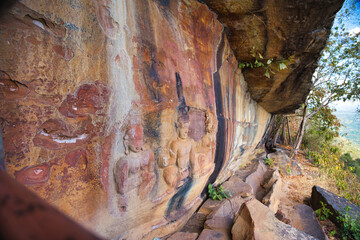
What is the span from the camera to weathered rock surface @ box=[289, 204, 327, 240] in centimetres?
346

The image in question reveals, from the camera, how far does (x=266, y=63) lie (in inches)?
143

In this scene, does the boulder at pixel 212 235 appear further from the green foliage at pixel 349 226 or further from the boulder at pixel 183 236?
the green foliage at pixel 349 226

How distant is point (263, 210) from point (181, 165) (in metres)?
1.39

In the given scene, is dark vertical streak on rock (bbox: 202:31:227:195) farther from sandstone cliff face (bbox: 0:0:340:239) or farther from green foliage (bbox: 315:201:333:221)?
green foliage (bbox: 315:201:333:221)

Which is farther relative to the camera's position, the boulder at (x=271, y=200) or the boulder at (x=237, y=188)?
the boulder at (x=271, y=200)

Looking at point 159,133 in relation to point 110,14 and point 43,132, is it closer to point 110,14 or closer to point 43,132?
point 43,132

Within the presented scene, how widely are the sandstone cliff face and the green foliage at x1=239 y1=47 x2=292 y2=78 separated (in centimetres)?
104

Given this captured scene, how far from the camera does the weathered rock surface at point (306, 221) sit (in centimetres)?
346

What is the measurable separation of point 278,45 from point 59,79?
3.35 meters

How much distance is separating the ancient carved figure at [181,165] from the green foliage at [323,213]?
13.0ft

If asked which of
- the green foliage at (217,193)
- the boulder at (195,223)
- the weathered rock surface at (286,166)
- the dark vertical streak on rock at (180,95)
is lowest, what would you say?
the boulder at (195,223)

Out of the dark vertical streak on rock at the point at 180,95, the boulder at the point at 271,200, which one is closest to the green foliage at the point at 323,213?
the boulder at the point at 271,200

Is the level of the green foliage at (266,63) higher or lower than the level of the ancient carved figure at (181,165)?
higher

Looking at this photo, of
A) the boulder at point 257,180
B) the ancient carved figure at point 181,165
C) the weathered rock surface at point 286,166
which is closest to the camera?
the ancient carved figure at point 181,165
